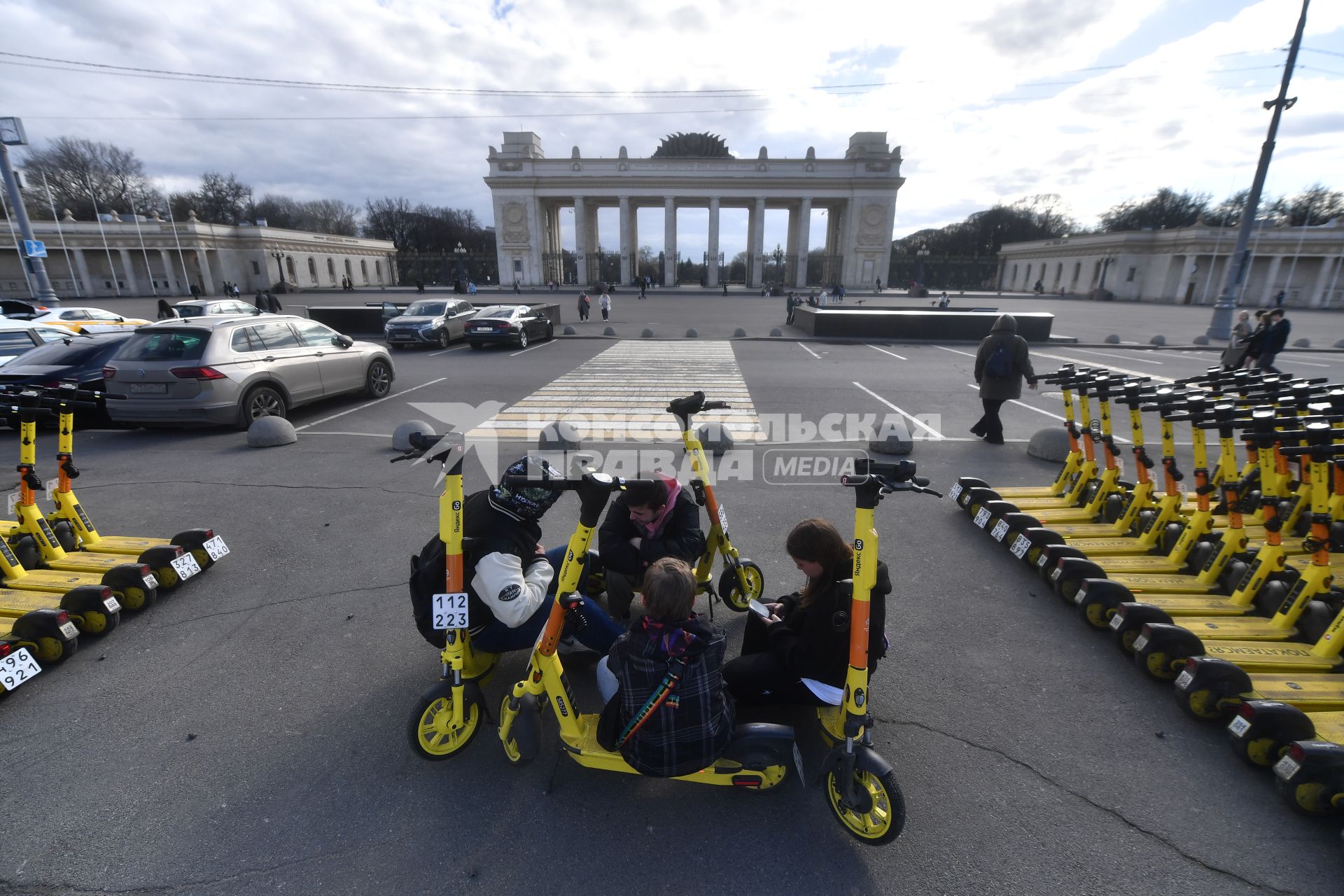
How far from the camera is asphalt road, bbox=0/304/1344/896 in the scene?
7.73 ft

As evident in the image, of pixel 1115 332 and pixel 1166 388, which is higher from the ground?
pixel 1166 388

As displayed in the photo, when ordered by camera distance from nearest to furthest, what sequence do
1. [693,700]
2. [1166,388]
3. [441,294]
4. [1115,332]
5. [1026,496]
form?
[693,700], [1166,388], [1026,496], [1115,332], [441,294]

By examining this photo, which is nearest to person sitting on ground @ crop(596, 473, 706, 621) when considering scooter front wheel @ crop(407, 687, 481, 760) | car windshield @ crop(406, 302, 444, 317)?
scooter front wheel @ crop(407, 687, 481, 760)

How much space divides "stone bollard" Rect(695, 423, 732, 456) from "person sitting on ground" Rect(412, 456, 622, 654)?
499cm

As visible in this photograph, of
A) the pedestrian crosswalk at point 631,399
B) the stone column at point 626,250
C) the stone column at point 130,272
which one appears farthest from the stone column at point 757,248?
the stone column at point 130,272

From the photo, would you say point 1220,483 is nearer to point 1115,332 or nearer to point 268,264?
point 1115,332

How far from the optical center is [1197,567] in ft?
14.7

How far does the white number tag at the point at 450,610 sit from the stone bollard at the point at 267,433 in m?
7.05

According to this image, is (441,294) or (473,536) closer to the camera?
(473,536)

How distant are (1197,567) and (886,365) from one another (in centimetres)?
1222

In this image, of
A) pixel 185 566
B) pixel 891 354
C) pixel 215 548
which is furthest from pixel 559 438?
pixel 891 354

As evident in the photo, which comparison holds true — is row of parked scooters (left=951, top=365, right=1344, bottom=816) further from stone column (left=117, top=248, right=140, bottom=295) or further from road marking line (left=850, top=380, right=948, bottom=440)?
stone column (left=117, top=248, right=140, bottom=295)

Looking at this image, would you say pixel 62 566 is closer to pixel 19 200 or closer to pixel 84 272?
pixel 19 200

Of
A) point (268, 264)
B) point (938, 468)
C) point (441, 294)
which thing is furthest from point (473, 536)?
point (268, 264)
